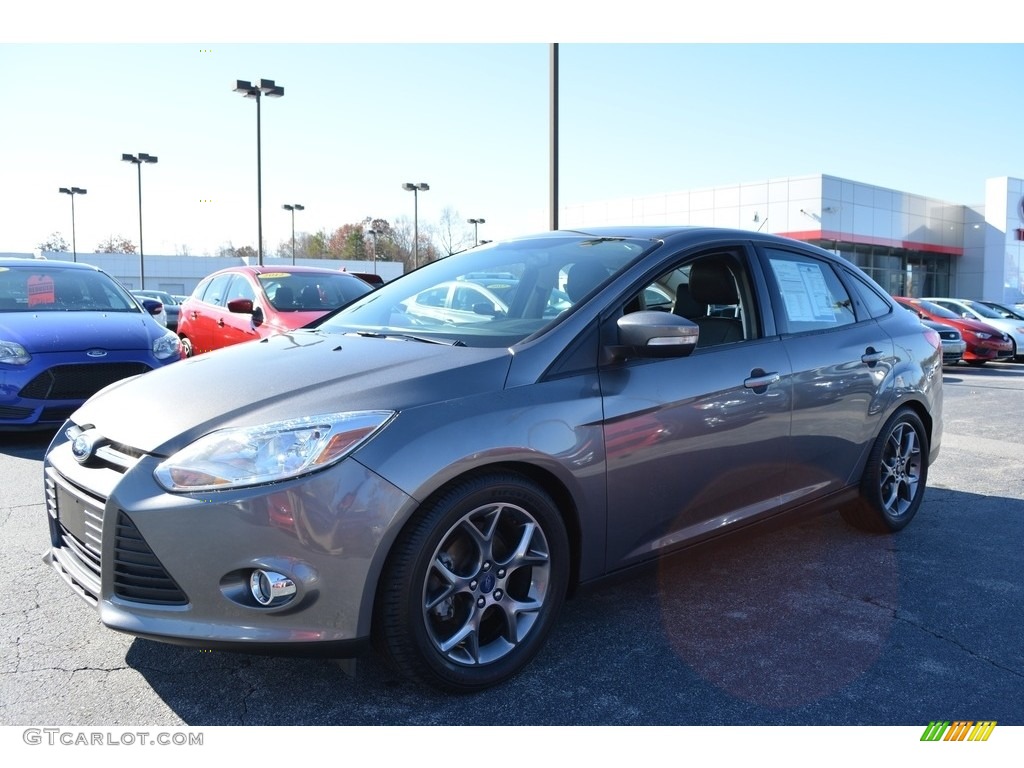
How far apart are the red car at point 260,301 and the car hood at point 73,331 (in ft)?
4.68

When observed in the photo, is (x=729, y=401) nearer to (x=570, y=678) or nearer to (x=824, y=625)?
(x=824, y=625)

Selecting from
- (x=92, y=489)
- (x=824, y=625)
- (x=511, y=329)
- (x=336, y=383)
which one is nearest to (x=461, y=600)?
(x=336, y=383)

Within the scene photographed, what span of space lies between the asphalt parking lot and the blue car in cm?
241

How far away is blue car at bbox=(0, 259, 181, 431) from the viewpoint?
671 cm

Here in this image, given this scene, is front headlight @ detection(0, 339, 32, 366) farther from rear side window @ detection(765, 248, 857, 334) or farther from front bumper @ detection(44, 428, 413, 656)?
rear side window @ detection(765, 248, 857, 334)

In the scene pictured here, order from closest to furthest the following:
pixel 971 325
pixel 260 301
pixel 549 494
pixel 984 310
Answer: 1. pixel 549 494
2. pixel 260 301
3. pixel 971 325
4. pixel 984 310

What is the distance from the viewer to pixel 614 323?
3.30m

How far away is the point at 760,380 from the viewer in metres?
3.74

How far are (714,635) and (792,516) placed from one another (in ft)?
3.09

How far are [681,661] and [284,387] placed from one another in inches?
68.9

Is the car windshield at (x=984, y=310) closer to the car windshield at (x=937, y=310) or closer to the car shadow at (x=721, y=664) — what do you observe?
the car windshield at (x=937, y=310)

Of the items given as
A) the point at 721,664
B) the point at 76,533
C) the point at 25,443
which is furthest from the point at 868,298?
the point at 25,443

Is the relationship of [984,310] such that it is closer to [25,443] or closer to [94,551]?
[25,443]
